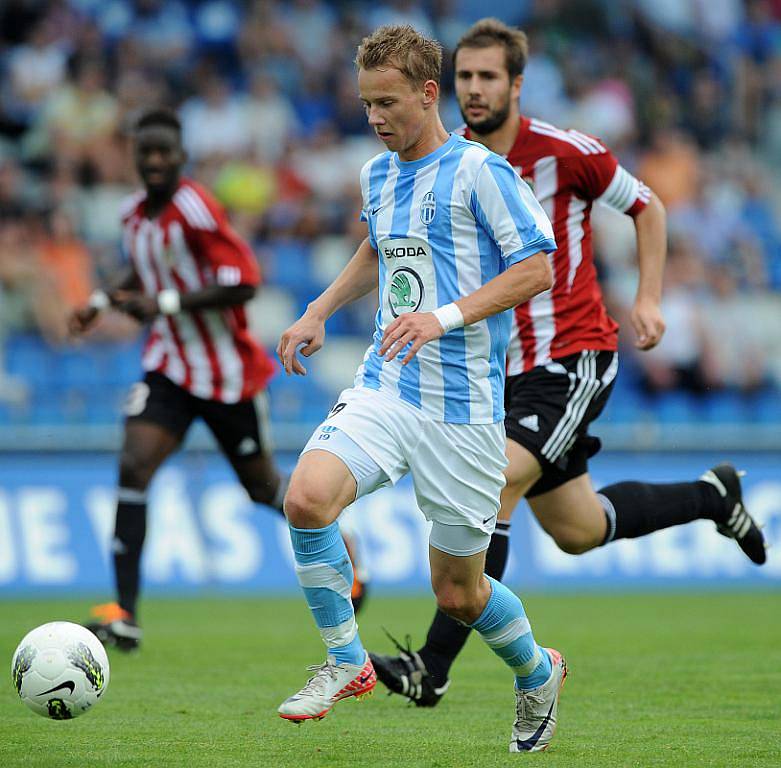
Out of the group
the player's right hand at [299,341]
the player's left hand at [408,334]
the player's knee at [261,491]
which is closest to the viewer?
the player's left hand at [408,334]

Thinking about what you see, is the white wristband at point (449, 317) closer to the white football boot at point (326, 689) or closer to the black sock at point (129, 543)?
the white football boot at point (326, 689)

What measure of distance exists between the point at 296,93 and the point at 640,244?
10.7 meters

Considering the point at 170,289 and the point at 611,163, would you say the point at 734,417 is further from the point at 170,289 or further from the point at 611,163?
the point at 611,163

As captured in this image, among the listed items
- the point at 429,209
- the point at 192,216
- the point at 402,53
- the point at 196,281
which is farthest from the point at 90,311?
the point at 402,53

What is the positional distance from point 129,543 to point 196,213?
73.2 inches

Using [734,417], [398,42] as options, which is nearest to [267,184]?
[734,417]

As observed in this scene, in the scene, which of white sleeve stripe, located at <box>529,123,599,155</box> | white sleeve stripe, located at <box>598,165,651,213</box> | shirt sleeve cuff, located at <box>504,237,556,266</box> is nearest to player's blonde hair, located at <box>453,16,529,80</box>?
white sleeve stripe, located at <box>529,123,599,155</box>

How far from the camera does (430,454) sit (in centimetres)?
491

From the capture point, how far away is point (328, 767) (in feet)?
15.0

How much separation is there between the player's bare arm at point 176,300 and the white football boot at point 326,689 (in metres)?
3.69

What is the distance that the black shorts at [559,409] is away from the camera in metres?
6.20

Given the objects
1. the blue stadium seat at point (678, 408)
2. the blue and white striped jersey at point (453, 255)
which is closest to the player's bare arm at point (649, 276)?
the blue and white striped jersey at point (453, 255)

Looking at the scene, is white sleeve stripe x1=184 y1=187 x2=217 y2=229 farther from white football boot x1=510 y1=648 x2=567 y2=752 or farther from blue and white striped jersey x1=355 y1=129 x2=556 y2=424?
white football boot x1=510 y1=648 x2=567 y2=752

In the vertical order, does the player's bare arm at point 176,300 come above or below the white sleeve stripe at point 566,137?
below
